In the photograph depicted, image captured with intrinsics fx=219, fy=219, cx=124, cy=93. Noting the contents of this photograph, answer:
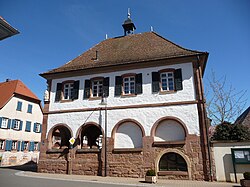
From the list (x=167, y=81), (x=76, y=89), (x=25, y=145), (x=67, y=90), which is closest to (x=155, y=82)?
(x=167, y=81)

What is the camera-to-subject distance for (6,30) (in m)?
6.63

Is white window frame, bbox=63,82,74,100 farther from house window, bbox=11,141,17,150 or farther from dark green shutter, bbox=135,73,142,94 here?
house window, bbox=11,141,17,150

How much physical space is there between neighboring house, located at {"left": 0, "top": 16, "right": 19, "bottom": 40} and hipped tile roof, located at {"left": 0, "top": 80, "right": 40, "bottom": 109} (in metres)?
21.1

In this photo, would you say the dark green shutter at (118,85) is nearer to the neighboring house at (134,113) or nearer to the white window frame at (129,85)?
the neighboring house at (134,113)

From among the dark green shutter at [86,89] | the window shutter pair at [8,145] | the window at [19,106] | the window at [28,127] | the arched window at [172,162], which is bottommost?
the arched window at [172,162]

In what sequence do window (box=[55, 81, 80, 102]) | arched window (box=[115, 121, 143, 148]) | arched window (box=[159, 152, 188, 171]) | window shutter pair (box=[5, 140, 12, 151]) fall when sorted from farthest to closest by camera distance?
window shutter pair (box=[5, 140, 12, 151]), window (box=[55, 81, 80, 102]), arched window (box=[115, 121, 143, 148]), arched window (box=[159, 152, 188, 171])

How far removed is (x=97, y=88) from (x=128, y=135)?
4.41 metres

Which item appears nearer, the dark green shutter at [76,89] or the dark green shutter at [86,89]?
the dark green shutter at [86,89]

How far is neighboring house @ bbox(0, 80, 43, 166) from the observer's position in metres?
25.0

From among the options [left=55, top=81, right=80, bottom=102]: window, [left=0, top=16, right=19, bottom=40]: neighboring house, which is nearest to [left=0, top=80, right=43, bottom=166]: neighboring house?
[left=55, top=81, right=80, bottom=102]: window

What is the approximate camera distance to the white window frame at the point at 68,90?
17.6 meters

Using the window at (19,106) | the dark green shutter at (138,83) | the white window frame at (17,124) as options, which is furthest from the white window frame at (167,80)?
the window at (19,106)

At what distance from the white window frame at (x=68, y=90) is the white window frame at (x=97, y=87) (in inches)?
73.2

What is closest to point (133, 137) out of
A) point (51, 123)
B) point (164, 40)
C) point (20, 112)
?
point (51, 123)
